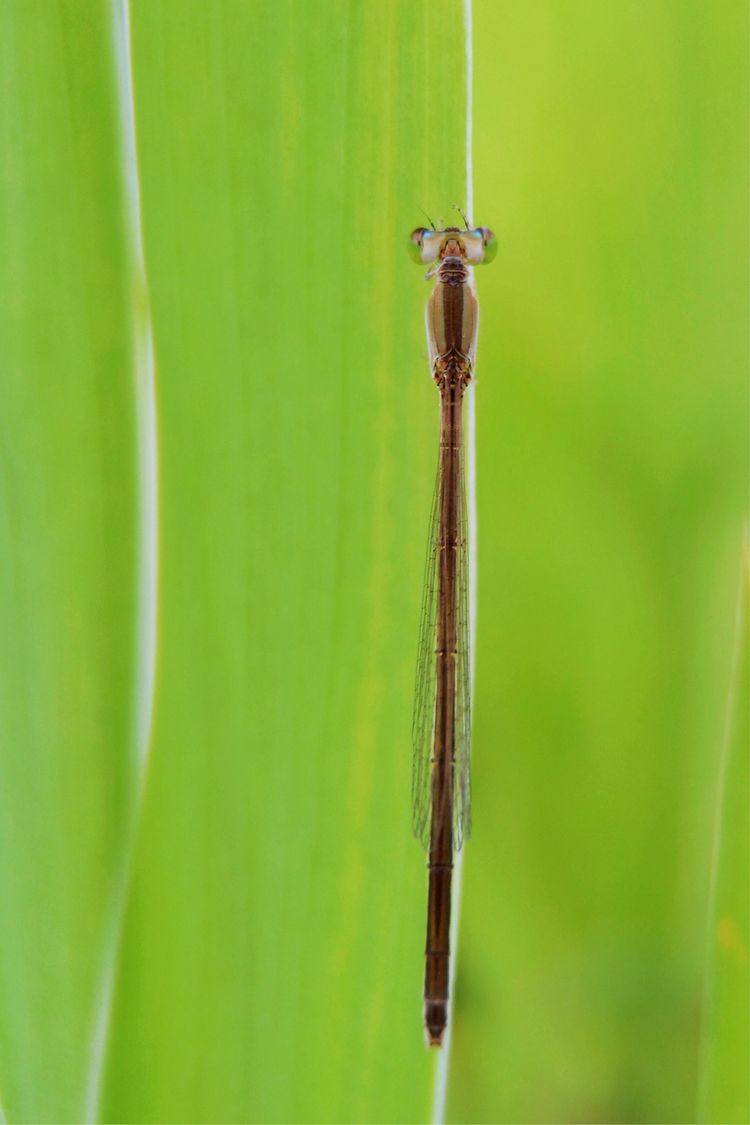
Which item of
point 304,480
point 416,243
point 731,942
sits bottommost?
point 731,942

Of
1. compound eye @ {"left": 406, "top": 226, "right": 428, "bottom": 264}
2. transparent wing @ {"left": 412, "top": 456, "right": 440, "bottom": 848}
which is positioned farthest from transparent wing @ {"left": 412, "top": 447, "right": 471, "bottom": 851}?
compound eye @ {"left": 406, "top": 226, "right": 428, "bottom": 264}

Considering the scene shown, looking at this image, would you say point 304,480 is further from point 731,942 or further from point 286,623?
point 731,942

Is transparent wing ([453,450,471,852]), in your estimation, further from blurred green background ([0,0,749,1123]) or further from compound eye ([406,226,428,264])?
compound eye ([406,226,428,264])

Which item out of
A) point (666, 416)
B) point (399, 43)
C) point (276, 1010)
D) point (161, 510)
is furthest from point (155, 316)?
point (276, 1010)

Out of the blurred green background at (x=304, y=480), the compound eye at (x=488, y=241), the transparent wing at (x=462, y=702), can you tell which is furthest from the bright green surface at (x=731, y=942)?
the compound eye at (x=488, y=241)

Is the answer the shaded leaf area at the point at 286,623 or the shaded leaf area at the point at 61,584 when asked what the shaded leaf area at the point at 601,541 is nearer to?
the shaded leaf area at the point at 286,623

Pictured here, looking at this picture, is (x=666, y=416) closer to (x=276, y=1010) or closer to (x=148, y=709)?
(x=148, y=709)

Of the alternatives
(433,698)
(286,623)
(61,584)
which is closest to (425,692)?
(433,698)

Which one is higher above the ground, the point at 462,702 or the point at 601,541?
the point at 601,541
